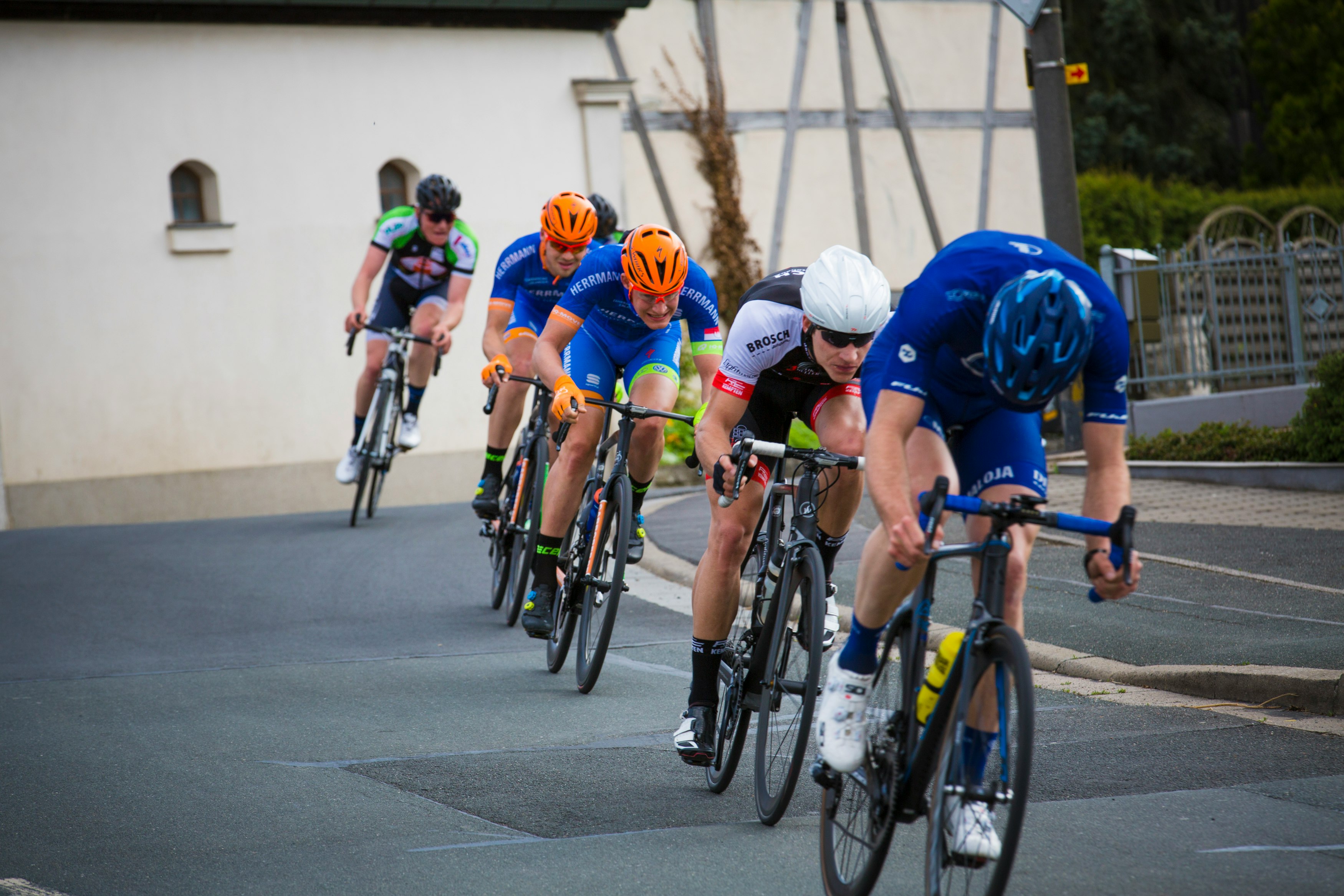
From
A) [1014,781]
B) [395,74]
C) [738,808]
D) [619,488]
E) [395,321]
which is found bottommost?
[738,808]

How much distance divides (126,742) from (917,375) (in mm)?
3543

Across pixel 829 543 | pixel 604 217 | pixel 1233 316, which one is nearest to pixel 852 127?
pixel 1233 316

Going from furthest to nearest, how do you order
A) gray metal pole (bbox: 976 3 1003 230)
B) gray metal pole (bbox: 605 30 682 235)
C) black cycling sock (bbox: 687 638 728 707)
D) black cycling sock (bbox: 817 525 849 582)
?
gray metal pole (bbox: 976 3 1003 230), gray metal pole (bbox: 605 30 682 235), black cycling sock (bbox: 817 525 849 582), black cycling sock (bbox: 687 638 728 707)

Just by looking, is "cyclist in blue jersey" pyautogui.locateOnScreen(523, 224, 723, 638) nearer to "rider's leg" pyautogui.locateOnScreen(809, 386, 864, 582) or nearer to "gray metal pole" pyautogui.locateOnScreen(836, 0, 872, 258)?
"rider's leg" pyautogui.locateOnScreen(809, 386, 864, 582)

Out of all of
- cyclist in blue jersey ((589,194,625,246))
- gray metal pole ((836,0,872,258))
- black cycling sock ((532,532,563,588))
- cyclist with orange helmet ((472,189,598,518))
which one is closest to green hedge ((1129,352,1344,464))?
cyclist in blue jersey ((589,194,625,246))

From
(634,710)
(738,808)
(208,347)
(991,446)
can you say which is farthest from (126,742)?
(208,347)

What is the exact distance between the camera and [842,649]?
3938mm

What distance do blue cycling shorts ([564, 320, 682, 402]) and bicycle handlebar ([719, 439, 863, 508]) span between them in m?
2.16

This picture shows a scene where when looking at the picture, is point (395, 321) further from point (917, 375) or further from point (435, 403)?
point (917, 375)

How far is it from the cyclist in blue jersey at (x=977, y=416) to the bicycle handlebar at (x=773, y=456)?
1.46 feet

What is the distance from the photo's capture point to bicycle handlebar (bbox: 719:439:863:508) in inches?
177

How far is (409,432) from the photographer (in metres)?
10.8

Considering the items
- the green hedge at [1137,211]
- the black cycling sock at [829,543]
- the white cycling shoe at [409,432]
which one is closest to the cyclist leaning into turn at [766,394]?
the black cycling sock at [829,543]

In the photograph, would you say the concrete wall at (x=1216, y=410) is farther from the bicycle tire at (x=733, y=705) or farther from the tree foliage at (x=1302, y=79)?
the tree foliage at (x=1302, y=79)
